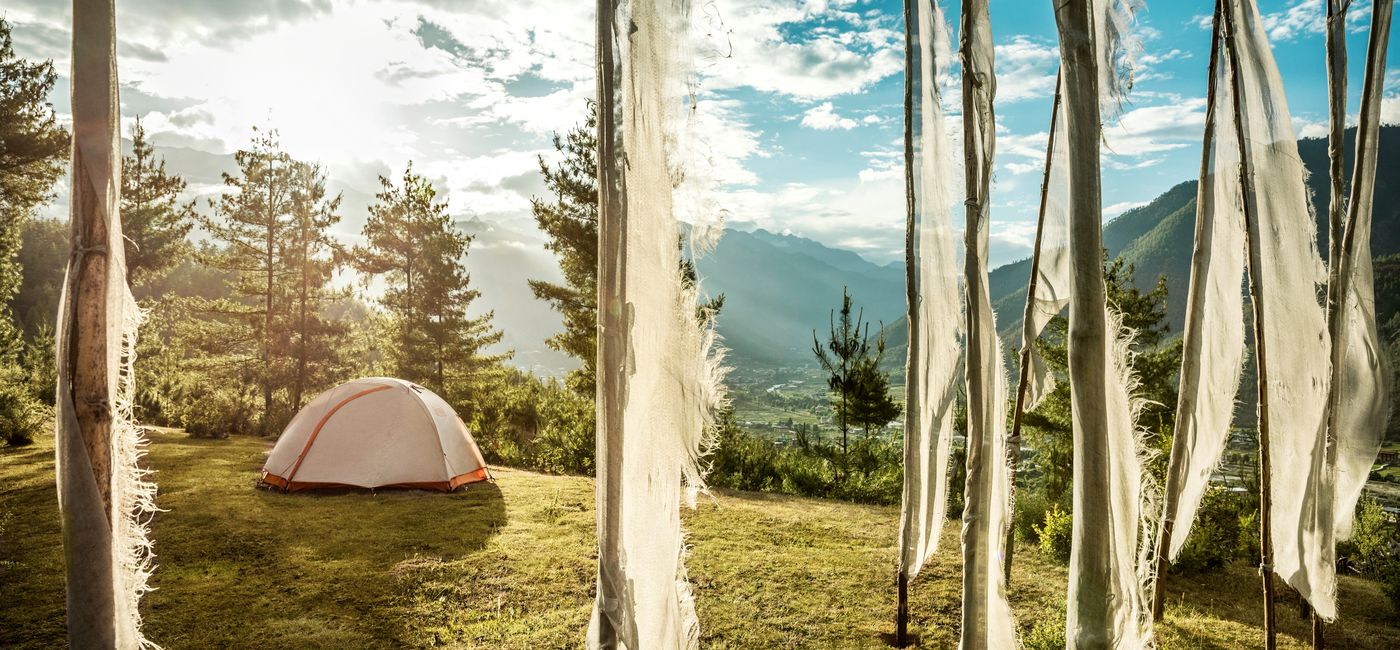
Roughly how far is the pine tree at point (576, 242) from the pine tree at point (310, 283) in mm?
6928

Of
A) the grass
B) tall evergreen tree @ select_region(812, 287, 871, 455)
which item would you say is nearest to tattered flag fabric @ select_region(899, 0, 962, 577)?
the grass

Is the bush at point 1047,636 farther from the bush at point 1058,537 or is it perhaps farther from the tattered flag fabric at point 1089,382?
the bush at point 1058,537

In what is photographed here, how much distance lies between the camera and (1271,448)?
2791mm

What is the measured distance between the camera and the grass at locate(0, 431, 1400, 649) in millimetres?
3453

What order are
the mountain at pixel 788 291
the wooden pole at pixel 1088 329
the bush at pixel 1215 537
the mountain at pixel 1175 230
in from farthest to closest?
the mountain at pixel 788 291 < the mountain at pixel 1175 230 < the bush at pixel 1215 537 < the wooden pole at pixel 1088 329

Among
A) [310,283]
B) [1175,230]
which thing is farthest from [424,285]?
[1175,230]

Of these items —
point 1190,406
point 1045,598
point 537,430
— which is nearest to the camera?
point 1190,406

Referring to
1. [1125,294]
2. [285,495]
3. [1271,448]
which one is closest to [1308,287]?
[1271,448]

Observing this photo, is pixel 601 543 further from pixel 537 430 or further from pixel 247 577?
pixel 537 430

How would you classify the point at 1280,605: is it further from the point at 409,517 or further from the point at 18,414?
the point at 18,414

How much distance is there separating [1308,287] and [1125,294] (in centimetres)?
687

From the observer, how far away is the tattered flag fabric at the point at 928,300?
2840mm

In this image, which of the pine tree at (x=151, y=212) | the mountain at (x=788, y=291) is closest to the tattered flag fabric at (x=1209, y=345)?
the pine tree at (x=151, y=212)

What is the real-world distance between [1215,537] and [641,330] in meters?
5.22
